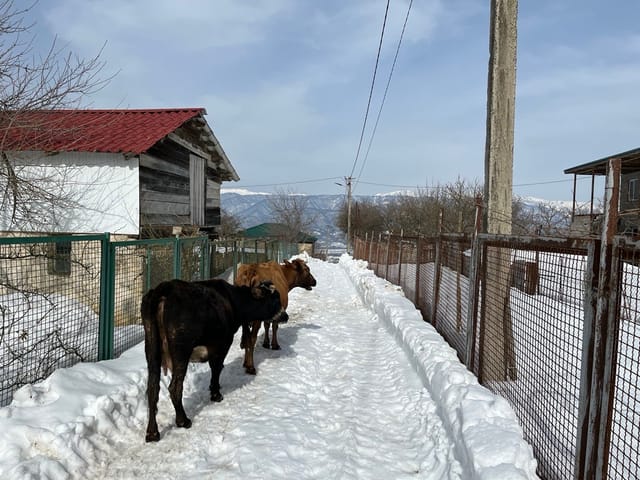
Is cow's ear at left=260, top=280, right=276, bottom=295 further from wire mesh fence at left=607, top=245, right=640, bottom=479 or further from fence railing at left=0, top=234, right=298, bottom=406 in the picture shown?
wire mesh fence at left=607, top=245, right=640, bottom=479

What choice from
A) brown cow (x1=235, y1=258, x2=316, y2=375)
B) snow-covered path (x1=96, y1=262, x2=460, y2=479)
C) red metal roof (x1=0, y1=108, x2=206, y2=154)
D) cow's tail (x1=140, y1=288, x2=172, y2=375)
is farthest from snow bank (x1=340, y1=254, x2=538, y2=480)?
red metal roof (x1=0, y1=108, x2=206, y2=154)

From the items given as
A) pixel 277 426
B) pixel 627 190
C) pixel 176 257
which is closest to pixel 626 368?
pixel 277 426

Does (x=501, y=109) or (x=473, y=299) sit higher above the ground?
(x=501, y=109)

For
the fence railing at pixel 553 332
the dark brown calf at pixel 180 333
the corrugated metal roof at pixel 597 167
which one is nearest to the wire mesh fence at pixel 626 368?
the fence railing at pixel 553 332

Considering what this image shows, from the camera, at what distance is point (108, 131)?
13.1 m

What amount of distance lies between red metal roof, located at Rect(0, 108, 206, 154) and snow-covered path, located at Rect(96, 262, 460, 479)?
5.96 m

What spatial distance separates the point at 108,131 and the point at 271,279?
9.06m

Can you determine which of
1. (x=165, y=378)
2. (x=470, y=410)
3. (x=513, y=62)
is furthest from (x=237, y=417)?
(x=513, y=62)

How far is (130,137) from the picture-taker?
12.5m

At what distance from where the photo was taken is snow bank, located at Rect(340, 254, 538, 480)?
9.42 feet

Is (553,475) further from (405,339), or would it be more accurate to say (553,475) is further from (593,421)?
(405,339)

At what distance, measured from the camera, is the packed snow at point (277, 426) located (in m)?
3.18

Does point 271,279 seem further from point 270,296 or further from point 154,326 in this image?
point 154,326

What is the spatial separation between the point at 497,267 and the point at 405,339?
239cm
